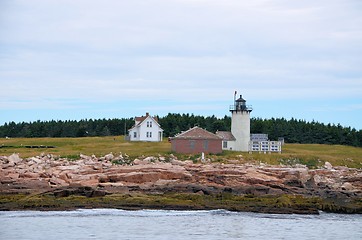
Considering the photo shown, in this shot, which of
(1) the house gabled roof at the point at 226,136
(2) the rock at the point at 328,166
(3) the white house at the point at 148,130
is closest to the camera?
(2) the rock at the point at 328,166

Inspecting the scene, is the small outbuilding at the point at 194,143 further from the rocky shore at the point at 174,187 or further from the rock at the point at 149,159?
the rocky shore at the point at 174,187

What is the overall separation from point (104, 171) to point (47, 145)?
82.8ft

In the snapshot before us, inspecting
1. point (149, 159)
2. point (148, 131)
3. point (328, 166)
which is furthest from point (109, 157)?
point (148, 131)

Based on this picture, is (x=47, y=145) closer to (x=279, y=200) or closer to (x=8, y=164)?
(x=8, y=164)

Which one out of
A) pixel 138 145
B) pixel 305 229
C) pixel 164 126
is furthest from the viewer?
pixel 164 126

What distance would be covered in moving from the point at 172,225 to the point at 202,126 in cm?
5150

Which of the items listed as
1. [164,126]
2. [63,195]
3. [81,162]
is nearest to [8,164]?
[81,162]

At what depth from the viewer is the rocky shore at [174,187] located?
35.3 metres

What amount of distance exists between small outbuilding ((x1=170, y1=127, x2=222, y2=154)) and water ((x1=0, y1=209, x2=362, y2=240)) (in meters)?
24.1

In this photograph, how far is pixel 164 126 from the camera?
8462cm

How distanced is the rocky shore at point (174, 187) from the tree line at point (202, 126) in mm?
29871

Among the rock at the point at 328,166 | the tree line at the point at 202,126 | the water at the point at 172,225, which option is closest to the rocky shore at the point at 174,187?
the water at the point at 172,225

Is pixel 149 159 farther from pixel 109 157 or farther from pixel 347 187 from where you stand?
pixel 347 187

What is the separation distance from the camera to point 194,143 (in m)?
58.5
